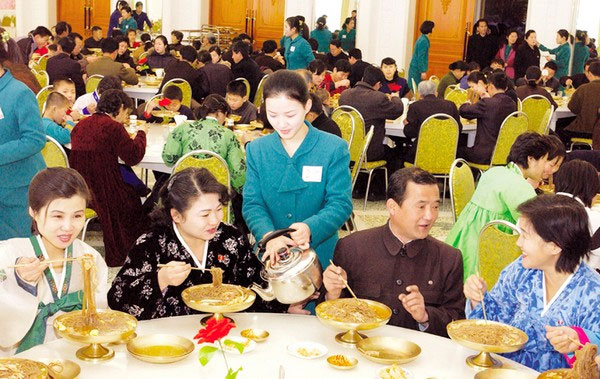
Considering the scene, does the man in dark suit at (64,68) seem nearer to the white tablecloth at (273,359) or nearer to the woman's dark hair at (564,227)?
the white tablecloth at (273,359)

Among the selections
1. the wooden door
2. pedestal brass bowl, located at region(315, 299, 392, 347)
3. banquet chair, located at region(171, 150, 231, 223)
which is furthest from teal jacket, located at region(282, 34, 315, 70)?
pedestal brass bowl, located at region(315, 299, 392, 347)

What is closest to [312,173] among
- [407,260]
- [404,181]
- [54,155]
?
[404,181]

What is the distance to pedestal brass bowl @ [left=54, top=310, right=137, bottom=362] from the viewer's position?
2.06 metres

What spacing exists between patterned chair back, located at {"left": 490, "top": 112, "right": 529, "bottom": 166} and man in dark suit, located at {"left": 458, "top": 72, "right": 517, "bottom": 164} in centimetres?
28

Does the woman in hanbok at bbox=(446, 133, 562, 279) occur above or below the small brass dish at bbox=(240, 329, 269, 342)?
above

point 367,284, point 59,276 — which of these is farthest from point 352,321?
point 59,276

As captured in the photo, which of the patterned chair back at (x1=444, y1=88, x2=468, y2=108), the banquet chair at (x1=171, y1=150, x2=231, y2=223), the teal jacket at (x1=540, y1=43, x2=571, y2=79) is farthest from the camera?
the teal jacket at (x1=540, y1=43, x2=571, y2=79)

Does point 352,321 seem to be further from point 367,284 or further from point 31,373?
point 31,373

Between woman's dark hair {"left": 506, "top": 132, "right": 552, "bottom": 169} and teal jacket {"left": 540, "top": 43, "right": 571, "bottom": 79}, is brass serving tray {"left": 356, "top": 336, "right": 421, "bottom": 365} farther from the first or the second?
teal jacket {"left": 540, "top": 43, "right": 571, "bottom": 79}

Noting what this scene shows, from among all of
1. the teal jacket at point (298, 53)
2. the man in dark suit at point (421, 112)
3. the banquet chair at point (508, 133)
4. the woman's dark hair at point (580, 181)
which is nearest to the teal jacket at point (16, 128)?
the woman's dark hair at point (580, 181)

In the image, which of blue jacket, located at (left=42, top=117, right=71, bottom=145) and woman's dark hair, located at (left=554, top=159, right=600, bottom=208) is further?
blue jacket, located at (left=42, top=117, right=71, bottom=145)

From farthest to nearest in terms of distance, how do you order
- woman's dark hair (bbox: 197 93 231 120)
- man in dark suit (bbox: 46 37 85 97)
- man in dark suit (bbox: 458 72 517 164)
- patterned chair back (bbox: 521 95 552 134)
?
man in dark suit (bbox: 46 37 85 97)
patterned chair back (bbox: 521 95 552 134)
man in dark suit (bbox: 458 72 517 164)
woman's dark hair (bbox: 197 93 231 120)

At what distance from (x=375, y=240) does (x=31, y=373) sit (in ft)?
4.25

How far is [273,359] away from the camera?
2.18 metres
